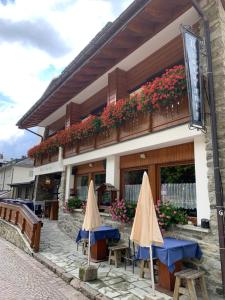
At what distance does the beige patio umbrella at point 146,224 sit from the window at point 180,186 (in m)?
2.17

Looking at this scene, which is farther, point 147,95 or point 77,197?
point 77,197

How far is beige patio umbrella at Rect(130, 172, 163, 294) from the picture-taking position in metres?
4.58

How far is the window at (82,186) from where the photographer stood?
12.0 meters

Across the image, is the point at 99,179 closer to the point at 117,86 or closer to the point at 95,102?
the point at 95,102

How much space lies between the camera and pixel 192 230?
5898mm

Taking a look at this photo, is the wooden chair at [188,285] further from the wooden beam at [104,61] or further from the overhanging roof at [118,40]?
the wooden beam at [104,61]

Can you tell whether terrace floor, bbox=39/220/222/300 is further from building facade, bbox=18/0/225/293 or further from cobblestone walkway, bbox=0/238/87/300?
building facade, bbox=18/0/225/293

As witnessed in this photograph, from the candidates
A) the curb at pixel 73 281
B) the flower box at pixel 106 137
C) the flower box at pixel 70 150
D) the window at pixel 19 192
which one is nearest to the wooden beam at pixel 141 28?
the flower box at pixel 106 137

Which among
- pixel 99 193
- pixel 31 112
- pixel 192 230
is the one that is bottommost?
pixel 192 230

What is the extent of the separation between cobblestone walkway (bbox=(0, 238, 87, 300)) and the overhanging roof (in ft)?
23.4

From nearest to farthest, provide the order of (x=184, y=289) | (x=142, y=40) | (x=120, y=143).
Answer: (x=184, y=289) < (x=142, y=40) < (x=120, y=143)

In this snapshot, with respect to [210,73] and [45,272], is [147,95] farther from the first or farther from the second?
[45,272]

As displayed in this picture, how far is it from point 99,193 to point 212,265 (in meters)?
5.30

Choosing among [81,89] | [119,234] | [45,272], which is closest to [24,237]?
[45,272]
